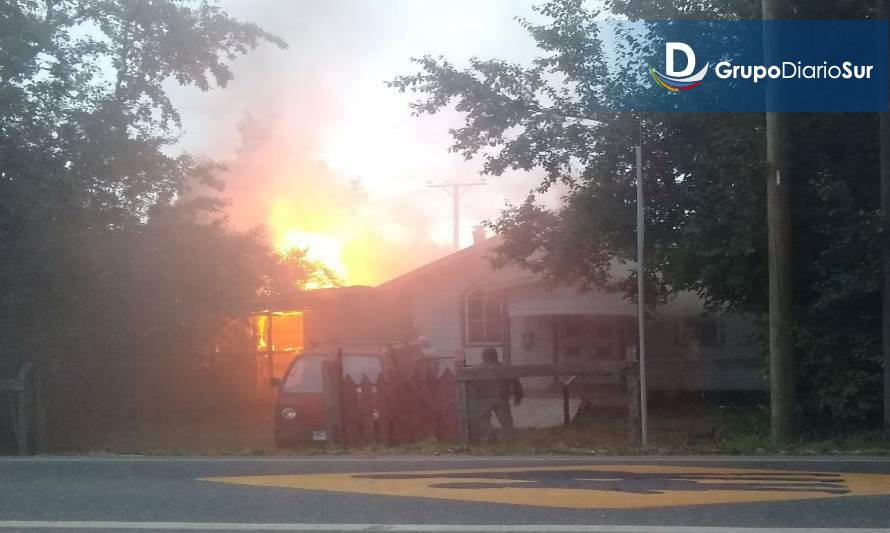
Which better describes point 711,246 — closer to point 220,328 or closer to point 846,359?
point 846,359

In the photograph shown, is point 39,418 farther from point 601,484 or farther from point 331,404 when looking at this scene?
point 601,484

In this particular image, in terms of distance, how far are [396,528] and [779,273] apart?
711 centimetres

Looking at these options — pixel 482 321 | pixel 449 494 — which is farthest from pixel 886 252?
pixel 482 321

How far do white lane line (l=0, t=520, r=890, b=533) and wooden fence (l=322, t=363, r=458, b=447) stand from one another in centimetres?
497

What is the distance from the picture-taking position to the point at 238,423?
1791cm

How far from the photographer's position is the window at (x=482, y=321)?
23.5 m

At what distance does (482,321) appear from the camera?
77.5ft

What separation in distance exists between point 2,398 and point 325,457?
5.00 metres

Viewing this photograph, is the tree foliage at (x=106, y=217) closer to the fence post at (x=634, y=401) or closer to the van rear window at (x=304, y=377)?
the van rear window at (x=304, y=377)

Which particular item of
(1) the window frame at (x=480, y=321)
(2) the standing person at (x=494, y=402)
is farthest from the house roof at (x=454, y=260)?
(2) the standing person at (x=494, y=402)

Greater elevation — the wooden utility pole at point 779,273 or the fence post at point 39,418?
the wooden utility pole at point 779,273

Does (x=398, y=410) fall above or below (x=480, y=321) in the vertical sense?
below

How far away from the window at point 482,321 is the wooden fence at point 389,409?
1071cm

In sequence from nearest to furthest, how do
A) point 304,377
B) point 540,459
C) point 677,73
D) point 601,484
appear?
point 601,484 → point 540,459 → point 304,377 → point 677,73
